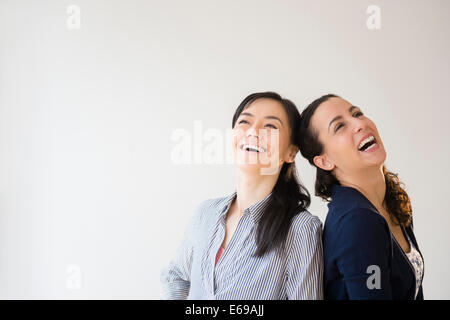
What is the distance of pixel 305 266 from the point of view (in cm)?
119

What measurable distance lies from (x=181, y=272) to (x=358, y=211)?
660mm

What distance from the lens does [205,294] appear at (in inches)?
49.9

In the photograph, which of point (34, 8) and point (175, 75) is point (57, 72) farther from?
point (175, 75)

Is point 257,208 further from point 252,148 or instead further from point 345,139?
point 345,139

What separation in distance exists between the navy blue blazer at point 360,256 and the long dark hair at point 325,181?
0.16 meters

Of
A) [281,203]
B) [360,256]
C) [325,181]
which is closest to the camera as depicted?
[360,256]

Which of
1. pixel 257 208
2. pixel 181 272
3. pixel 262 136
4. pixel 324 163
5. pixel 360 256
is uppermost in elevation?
pixel 262 136

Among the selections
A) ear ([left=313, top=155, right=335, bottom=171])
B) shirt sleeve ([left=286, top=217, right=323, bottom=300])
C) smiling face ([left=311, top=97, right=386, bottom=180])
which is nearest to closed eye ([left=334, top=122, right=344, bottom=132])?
smiling face ([left=311, top=97, right=386, bottom=180])

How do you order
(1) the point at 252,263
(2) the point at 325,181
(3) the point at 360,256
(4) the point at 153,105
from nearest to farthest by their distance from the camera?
(3) the point at 360,256 < (1) the point at 252,263 < (2) the point at 325,181 < (4) the point at 153,105

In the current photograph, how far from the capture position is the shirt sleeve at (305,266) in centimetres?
118

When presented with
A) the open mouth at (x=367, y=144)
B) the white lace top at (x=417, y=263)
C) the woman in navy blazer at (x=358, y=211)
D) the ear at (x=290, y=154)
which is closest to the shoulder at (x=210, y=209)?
the ear at (x=290, y=154)

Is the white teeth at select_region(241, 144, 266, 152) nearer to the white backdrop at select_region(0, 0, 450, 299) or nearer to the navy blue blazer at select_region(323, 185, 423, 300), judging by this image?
the navy blue blazer at select_region(323, 185, 423, 300)

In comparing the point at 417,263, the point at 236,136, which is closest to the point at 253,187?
the point at 236,136

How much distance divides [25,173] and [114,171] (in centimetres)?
50
